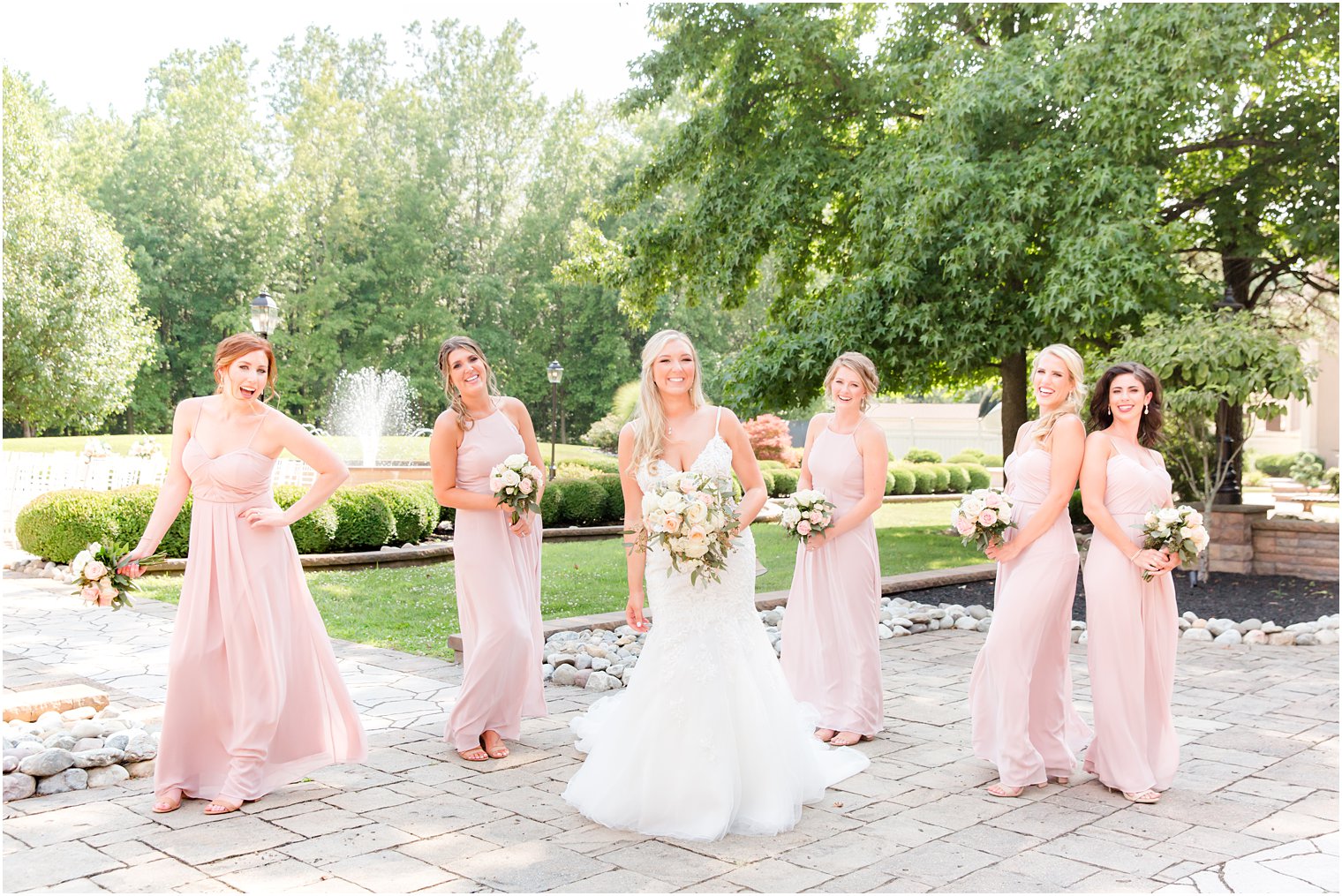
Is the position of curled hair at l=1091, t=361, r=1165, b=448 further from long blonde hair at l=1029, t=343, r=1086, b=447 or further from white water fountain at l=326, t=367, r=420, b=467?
white water fountain at l=326, t=367, r=420, b=467

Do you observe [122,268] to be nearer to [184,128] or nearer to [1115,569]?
[184,128]

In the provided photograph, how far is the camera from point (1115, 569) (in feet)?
17.4

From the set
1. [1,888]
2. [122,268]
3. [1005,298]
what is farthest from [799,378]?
[122,268]

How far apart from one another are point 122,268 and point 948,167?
83.7 ft

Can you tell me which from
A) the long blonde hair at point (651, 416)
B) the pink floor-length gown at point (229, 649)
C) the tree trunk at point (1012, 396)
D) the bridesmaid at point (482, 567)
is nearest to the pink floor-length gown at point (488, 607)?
the bridesmaid at point (482, 567)

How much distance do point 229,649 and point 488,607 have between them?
1310 millimetres

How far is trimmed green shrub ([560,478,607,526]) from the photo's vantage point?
19156 mm

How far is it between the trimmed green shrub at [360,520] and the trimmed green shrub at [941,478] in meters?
18.3

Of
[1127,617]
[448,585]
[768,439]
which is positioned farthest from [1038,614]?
[768,439]

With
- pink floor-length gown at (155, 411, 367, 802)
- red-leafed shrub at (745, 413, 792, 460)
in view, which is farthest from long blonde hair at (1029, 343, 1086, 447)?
red-leafed shrub at (745, 413, 792, 460)

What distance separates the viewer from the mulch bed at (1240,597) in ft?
34.6

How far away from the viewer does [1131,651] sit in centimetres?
522

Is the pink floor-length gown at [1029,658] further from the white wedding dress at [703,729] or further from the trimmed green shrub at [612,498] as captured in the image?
the trimmed green shrub at [612,498]

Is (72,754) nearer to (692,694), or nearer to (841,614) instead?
(692,694)
